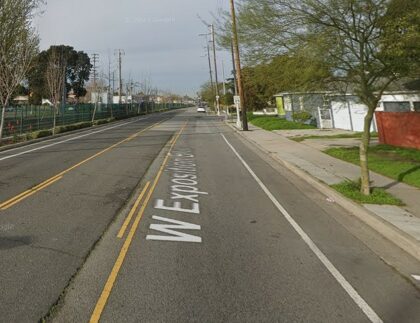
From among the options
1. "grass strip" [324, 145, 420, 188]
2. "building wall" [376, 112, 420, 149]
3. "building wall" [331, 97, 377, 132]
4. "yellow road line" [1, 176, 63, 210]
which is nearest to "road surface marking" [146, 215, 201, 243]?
"yellow road line" [1, 176, 63, 210]

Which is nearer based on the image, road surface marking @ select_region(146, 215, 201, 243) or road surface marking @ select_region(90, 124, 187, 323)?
road surface marking @ select_region(90, 124, 187, 323)

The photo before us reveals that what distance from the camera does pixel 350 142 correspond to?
21484 mm

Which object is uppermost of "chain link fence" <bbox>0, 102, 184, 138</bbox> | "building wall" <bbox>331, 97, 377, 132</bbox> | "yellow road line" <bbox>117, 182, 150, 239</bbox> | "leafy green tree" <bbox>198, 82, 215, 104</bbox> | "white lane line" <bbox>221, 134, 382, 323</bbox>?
"leafy green tree" <bbox>198, 82, 215, 104</bbox>

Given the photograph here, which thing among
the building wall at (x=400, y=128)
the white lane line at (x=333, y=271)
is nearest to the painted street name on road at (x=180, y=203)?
Answer: the white lane line at (x=333, y=271)

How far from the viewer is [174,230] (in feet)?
23.7

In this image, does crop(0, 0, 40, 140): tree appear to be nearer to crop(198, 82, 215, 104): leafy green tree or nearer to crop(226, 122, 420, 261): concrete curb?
crop(226, 122, 420, 261): concrete curb

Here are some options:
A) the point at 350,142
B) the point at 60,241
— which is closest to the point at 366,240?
the point at 60,241

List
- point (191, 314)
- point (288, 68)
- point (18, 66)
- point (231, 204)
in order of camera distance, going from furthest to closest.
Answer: point (18, 66), point (288, 68), point (231, 204), point (191, 314)

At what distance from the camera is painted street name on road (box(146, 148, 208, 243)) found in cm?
691

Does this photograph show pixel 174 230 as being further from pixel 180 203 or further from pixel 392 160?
pixel 392 160

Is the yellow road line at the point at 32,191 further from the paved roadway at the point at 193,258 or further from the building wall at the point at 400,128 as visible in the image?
the building wall at the point at 400,128

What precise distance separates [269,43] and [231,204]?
3.96 meters

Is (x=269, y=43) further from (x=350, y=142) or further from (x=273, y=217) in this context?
(x=350, y=142)

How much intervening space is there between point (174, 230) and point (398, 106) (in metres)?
18.5
